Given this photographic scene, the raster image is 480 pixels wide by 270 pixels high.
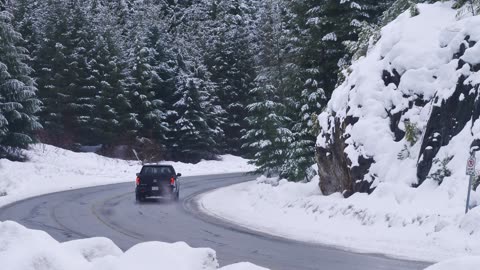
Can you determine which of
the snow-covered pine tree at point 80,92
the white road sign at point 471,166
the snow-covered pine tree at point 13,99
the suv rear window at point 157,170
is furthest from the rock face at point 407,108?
the snow-covered pine tree at point 80,92

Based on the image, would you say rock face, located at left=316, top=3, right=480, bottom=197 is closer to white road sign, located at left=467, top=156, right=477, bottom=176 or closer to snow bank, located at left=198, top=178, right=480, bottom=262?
snow bank, located at left=198, top=178, right=480, bottom=262

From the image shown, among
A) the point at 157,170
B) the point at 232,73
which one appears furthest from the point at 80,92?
the point at 157,170

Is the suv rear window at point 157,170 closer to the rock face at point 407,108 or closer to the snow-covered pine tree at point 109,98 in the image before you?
the rock face at point 407,108

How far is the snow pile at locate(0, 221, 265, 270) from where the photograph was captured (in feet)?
21.8

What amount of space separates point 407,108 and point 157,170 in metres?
13.4

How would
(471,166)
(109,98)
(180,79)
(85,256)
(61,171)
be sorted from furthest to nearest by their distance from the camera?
1. (180,79)
2. (109,98)
3. (61,171)
4. (471,166)
5. (85,256)

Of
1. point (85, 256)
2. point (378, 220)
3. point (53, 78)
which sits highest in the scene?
point (53, 78)

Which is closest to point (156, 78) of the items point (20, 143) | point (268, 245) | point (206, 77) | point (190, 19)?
point (206, 77)

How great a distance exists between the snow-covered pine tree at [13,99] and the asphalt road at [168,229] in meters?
10.6

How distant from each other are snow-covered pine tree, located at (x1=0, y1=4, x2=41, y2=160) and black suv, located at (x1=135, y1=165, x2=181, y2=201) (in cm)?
1280

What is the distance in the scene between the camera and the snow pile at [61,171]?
101 ft

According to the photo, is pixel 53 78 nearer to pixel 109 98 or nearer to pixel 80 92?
pixel 80 92

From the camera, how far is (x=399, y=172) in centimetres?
1733

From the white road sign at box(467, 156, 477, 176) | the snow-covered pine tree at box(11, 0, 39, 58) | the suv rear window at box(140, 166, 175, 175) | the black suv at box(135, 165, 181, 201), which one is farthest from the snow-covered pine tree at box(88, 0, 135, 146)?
the white road sign at box(467, 156, 477, 176)
